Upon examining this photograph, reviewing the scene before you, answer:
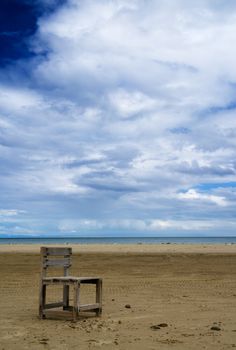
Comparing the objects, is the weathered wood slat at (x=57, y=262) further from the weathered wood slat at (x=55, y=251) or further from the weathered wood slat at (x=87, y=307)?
the weathered wood slat at (x=87, y=307)

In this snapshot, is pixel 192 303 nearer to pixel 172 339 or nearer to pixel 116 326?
pixel 116 326

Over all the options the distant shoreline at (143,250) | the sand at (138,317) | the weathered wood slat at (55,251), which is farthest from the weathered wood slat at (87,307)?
the distant shoreline at (143,250)

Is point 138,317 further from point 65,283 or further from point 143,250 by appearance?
point 143,250

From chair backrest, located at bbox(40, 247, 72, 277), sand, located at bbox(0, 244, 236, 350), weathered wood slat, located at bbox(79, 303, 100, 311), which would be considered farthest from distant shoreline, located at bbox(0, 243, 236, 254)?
weathered wood slat, located at bbox(79, 303, 100, 311)

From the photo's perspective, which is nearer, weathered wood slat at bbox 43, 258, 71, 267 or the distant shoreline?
weathered wood slat at bbox 43, 258, 71, 267

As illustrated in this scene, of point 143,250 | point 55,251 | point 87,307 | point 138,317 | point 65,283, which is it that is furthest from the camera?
point 143,250

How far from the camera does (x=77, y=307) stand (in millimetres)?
10055

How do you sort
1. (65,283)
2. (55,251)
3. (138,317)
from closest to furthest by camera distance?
(65,283)
(138,317)
(55,251)

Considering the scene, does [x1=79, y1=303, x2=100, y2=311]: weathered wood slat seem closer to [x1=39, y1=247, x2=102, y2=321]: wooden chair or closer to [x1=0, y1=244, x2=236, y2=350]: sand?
[x1=39, y1=247, x2=102, y2=321]: wooden chair

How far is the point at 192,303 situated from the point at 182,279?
5692 mm

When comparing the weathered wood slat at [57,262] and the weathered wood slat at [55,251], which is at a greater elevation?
the weathered wood slat at [55,251]

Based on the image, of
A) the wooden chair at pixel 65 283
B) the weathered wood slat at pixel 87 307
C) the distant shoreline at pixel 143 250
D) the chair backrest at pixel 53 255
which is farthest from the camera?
the distant shoreline at pixel 143 250

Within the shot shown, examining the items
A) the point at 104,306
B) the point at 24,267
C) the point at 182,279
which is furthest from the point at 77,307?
the point at 24,267

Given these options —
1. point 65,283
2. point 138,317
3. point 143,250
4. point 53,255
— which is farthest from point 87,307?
point 143,250
